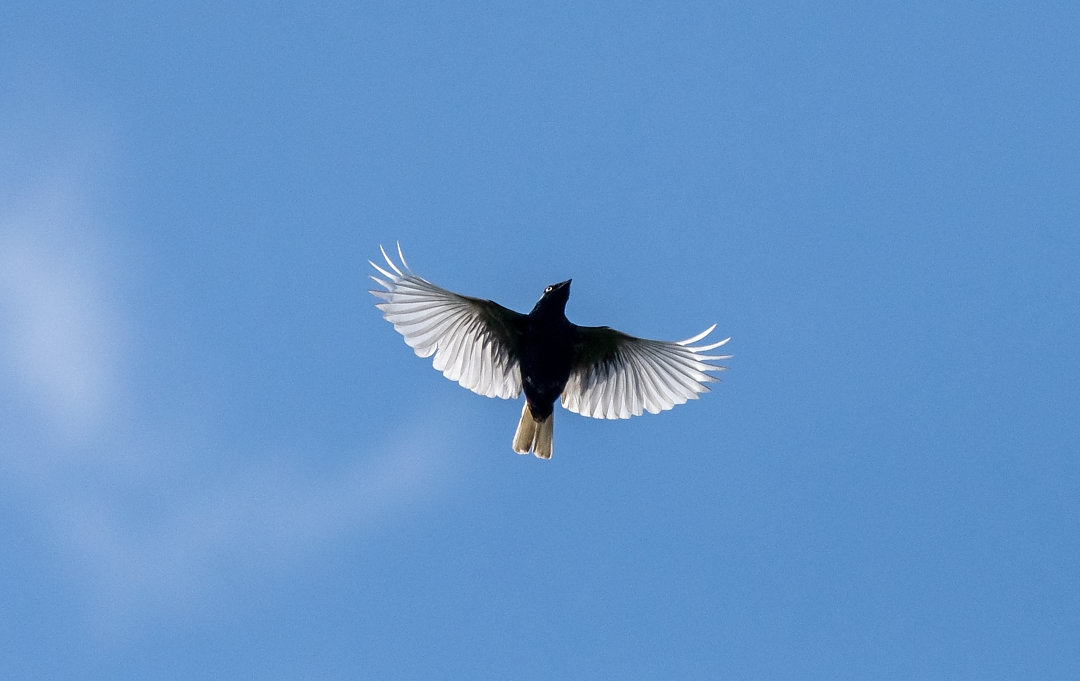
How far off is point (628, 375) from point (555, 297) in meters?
1.80

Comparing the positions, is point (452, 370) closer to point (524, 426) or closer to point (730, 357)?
point (524, 426)

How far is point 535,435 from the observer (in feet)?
57.4

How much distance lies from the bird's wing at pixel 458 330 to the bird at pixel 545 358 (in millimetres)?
12

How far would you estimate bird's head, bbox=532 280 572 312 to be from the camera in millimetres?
16375

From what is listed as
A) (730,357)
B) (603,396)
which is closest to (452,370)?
(603,396)

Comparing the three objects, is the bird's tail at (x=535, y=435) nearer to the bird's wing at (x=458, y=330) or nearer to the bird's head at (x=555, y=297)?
the bird's wing at (x=458, y=330)

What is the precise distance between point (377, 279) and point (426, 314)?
38.0 inches

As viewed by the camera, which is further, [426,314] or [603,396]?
[603,396]

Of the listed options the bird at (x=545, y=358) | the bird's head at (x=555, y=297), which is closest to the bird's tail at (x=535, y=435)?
the bird at (x=545, y=358)

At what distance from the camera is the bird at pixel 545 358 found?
16594mm

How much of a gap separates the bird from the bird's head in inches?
0.5

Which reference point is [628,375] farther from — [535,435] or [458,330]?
[458,330]

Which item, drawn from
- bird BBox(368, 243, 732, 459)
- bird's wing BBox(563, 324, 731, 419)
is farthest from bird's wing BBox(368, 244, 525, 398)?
bird's wing BBox(563, 324, 731, 419)

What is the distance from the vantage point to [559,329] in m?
16.8
